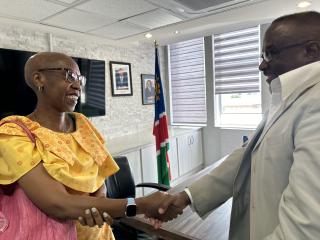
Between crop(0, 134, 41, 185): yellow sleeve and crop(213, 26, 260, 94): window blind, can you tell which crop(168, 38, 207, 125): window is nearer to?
crop(213, 26, 260, 94): window blind

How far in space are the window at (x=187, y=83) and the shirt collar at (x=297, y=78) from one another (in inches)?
170

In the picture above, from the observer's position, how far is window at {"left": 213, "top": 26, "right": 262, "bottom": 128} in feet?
14.7

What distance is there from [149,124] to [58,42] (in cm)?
230

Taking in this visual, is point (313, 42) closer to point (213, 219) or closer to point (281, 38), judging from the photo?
point (281, 38)

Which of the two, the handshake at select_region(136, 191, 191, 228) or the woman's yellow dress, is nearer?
the woman's yellow dress

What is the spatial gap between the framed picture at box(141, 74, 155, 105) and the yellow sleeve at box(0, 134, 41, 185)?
391 cm

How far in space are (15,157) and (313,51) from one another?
44.3 inches

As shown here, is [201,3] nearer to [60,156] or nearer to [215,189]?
[215,189]

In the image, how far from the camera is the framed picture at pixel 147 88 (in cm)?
475

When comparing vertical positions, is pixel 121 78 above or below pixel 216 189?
above

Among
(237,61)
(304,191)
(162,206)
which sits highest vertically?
(237,61)

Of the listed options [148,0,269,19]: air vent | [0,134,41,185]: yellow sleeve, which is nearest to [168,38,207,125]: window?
[148,0,269,19]: air vent

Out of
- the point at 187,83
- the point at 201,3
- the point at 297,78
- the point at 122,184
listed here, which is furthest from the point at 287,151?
the point at 187,83

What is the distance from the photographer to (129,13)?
2.82 metres
